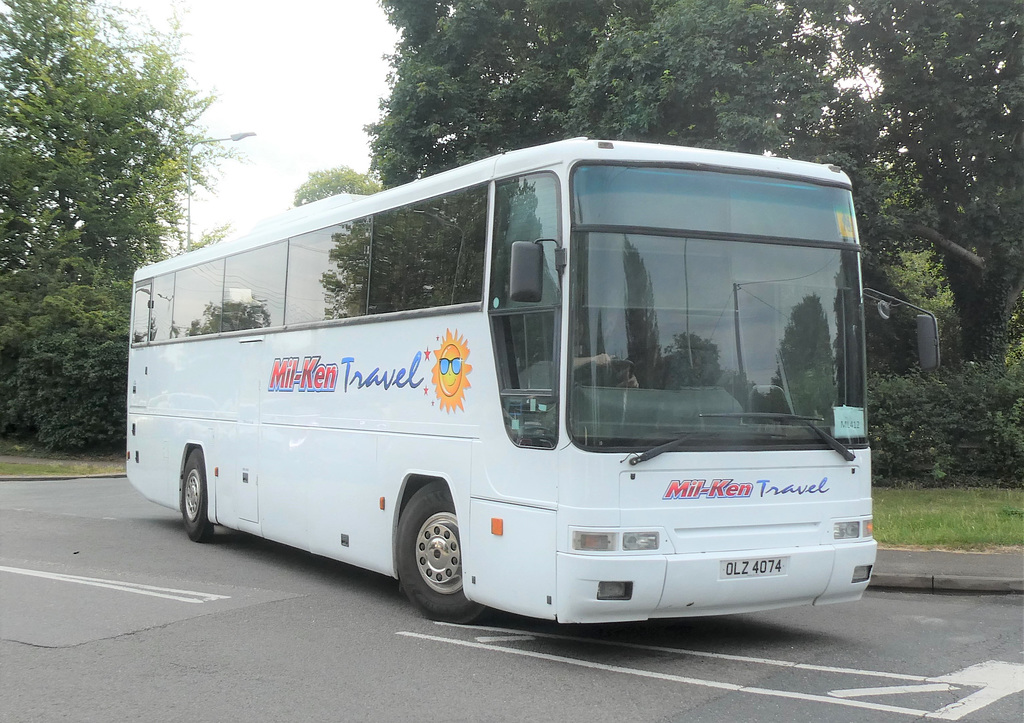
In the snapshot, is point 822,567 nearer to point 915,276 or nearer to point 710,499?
point 710,499

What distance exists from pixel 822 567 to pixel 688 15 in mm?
12804

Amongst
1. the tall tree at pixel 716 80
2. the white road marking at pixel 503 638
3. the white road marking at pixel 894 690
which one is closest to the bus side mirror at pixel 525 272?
the white road marking at pixel 503 638

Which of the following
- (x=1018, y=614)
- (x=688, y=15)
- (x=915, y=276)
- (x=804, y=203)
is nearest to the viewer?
(x=804, y=203)

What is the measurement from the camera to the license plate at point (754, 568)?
22.0 feet

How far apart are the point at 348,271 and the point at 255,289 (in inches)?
95.9

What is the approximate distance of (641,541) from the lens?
6.54 m

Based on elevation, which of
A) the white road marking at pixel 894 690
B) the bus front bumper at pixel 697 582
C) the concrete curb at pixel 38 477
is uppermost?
the bus front bumper at pixel 697 582

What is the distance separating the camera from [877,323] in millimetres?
22250

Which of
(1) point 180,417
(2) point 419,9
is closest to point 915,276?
(2) point 419,9

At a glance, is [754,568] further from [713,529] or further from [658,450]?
[658,450]

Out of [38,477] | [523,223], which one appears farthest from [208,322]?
[38,477]

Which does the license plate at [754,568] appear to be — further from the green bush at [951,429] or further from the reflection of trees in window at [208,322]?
the green bush at [951,429]

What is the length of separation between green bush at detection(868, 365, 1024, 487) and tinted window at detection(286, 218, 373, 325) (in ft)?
37.2

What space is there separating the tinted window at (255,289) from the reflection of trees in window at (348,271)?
1143 mm
